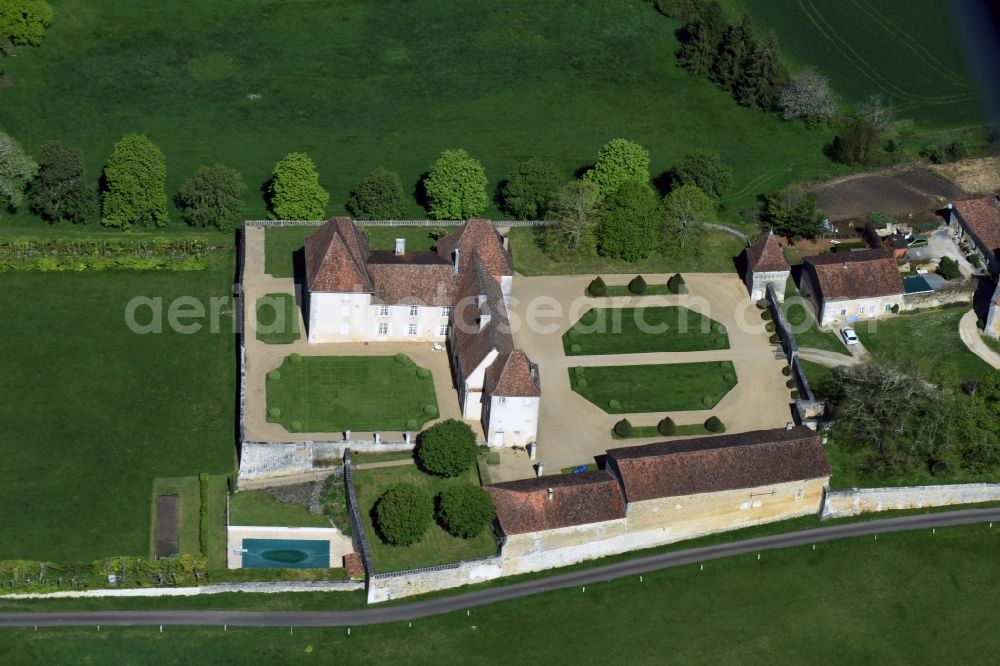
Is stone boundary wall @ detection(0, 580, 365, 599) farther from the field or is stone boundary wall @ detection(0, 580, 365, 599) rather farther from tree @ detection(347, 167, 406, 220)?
the field

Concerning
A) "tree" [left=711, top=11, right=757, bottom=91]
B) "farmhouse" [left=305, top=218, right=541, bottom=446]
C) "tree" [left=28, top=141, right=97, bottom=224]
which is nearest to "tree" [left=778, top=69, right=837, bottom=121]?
"tree" [left=711, top=11, right=757, bottom=91]

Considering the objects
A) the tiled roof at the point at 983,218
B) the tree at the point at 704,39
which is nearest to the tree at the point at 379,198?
the tree at the point at 704,39

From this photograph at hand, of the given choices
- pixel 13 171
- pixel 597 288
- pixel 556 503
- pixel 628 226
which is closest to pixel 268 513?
pixel 556 503

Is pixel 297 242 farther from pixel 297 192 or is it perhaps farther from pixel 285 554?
pixel 285 554

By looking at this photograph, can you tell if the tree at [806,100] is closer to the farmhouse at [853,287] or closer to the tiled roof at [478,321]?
the farmhouse at [853,287]

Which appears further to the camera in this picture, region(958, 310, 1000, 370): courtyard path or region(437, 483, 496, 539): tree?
region(958, 310, 1000, 370): courtyard path

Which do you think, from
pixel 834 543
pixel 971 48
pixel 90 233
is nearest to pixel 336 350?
pixel 90 233
